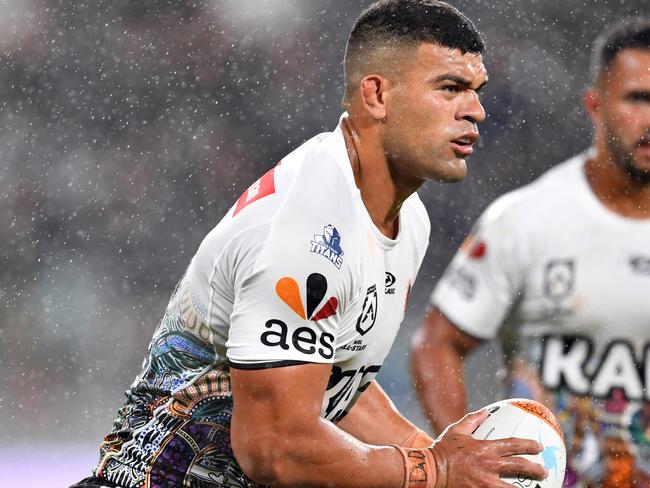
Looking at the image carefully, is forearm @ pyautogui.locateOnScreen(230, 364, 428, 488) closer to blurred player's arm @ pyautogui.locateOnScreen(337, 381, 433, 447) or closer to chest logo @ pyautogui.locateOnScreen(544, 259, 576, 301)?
blurred player's arm @ pyautogui.locateOnScreen(337, 381, 433, 447)

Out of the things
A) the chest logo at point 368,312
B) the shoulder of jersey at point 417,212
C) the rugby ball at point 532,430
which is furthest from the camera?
the shoulder of jersey at point 417,212

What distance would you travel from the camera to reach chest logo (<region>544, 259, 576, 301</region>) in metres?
4.08

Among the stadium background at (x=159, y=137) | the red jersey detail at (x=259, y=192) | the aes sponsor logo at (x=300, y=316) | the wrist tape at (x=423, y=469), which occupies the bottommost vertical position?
the wrist tape at (x=423, y=469)

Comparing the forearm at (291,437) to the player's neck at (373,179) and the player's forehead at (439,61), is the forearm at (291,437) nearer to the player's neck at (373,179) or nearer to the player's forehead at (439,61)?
the player's neck at (373,179)

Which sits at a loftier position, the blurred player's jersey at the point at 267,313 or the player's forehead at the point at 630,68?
the player's forehead at the point at 630,68

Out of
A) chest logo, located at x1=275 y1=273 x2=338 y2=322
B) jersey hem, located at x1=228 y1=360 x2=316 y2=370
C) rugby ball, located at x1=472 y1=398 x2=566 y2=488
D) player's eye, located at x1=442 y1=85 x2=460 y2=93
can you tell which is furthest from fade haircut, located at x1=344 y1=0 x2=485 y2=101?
rugby ball, located at x1=472 y1=398 x2=566 y2=488

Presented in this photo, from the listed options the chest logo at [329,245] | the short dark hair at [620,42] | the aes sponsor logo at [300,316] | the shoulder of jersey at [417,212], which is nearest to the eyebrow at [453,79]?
the shoulder of jersey at [417,212]

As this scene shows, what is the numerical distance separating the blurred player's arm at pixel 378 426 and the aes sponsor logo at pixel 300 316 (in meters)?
0.86

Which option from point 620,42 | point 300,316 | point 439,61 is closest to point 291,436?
point 300,316

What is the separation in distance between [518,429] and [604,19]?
712cm

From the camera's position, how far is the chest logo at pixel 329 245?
2750 millimetres

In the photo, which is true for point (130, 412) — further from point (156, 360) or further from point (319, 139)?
point (319, 139)

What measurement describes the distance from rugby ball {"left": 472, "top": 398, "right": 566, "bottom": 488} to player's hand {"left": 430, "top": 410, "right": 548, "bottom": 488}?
7cm

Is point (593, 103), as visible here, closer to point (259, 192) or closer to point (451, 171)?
point (451, 171)
